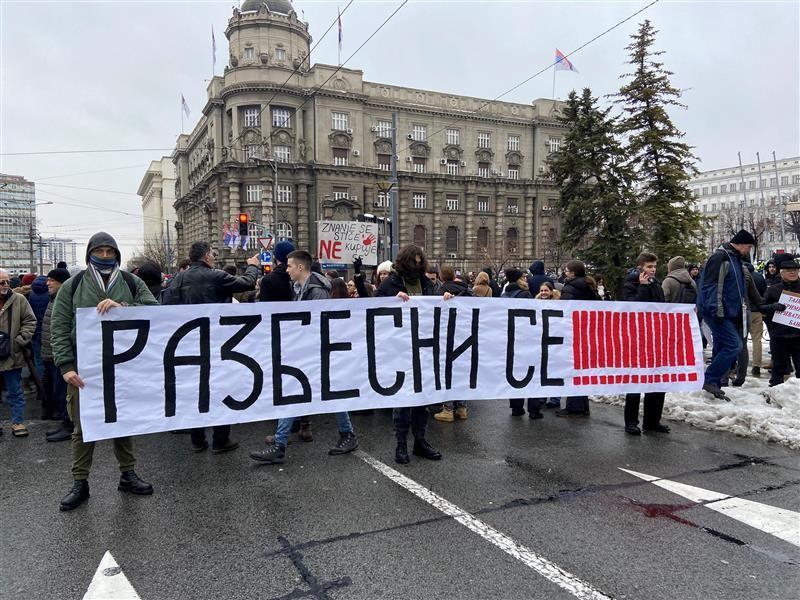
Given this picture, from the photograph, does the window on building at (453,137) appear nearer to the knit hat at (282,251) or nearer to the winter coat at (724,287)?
the winter coat at (724,287)

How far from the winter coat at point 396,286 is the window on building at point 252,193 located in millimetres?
51274

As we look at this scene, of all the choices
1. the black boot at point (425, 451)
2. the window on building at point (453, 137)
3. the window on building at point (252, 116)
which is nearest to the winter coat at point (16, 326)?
the black boot at point (425, 451)

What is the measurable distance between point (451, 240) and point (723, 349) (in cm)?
5738

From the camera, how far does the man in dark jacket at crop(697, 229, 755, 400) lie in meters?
6.72

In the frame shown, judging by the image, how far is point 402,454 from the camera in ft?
16.9

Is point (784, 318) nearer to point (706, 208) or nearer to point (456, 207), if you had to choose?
point (456, 207)

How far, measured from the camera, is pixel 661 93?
85.0 feet

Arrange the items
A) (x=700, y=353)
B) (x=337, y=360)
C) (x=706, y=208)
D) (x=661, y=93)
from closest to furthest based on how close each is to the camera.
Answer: (x=337, y=360) < (x=700, y=353) < (x=661, y=93) < (x=706, y=208)

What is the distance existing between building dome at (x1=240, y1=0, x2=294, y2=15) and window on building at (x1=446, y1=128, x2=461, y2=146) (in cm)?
2195

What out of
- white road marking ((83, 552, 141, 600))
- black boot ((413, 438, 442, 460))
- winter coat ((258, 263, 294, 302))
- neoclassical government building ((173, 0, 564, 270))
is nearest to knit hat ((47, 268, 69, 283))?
winter coat ((258, 263, 294, 302))

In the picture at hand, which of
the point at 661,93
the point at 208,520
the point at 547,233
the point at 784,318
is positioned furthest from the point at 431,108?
the point at 208,520

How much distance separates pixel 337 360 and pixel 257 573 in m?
2.29

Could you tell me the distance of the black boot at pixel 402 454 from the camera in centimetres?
512

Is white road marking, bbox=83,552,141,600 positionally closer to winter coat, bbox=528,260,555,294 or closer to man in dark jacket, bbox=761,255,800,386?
winter coat, bbox=528,260,555,294
